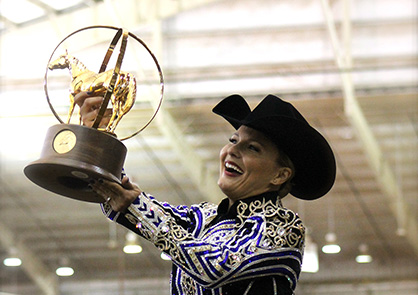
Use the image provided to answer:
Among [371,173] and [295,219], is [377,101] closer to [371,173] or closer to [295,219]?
[371,173]

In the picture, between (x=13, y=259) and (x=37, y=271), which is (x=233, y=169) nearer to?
(x=13, y=259)

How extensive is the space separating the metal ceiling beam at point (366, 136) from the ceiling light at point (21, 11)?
11.1 feet

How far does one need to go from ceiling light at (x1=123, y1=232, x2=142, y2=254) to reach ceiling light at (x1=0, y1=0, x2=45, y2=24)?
15.3 feet

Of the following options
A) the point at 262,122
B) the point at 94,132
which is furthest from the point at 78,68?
the point at 262,122

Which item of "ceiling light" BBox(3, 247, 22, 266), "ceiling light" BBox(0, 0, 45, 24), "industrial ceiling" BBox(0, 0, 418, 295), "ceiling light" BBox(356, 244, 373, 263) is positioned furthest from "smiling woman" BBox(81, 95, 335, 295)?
"ceiling light" BBox(3, 247, 22, 266)

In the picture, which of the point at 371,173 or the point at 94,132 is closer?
the point at 94,132

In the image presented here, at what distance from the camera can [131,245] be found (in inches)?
591

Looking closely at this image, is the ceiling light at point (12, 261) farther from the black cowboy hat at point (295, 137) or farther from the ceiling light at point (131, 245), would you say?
the black cowboy hat at point (295, 137)

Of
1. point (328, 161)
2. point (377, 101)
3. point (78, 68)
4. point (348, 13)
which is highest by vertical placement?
point (348, 13)

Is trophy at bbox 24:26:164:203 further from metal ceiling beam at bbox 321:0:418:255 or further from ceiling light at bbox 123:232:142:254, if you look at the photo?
ceiling light at bbox 123:232:142:254

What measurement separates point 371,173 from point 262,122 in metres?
10.9

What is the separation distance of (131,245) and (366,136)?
192 inches

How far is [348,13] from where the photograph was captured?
11023 mm

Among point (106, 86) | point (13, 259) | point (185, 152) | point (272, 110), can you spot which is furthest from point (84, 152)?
point (13, 259)
